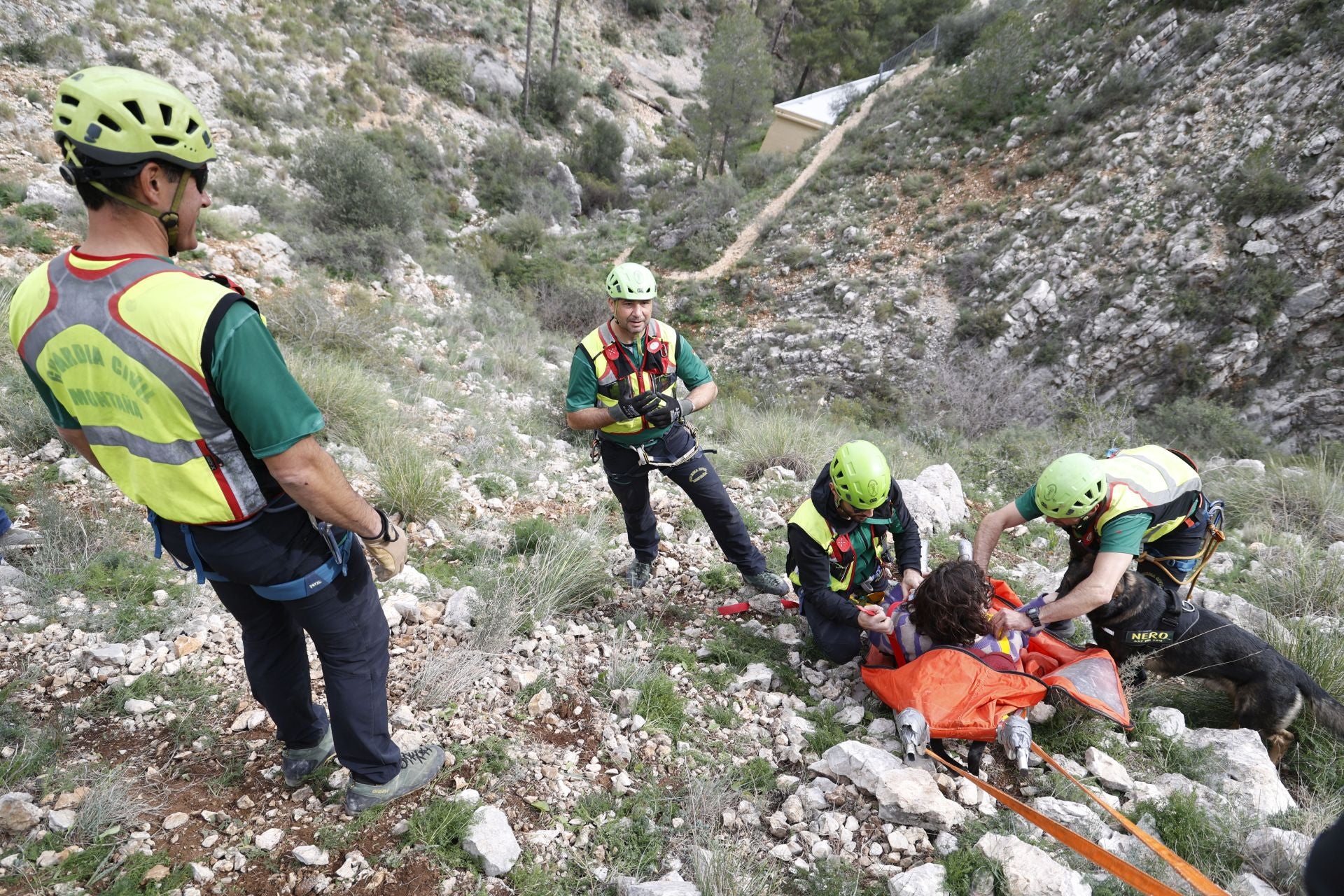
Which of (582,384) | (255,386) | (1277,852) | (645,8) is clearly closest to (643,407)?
(582,384)

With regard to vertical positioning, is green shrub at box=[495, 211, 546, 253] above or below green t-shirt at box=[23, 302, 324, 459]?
below

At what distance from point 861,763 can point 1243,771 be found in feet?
5.29

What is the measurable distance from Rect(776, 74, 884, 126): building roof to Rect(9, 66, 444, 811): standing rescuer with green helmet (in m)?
27.9

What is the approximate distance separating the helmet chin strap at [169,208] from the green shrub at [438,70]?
24.6m

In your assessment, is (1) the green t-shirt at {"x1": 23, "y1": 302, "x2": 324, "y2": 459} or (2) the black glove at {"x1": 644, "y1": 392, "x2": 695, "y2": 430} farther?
(2) the black glove at {"x1": 644, "y1": 392, "x2": 695, "y2": 430}

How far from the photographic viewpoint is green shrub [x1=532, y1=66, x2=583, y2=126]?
25.6m

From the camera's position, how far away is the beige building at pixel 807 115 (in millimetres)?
25656

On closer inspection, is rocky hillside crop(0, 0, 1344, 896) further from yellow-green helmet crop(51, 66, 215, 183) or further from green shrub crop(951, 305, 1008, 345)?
yellow-green helmet crop(51, 66, 215, 183)

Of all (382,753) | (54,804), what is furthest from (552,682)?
(54,804)

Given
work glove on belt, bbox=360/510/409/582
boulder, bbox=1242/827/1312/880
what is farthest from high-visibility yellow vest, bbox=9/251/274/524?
boulder, bbox=1242/827/1312/880

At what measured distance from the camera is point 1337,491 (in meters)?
5.54

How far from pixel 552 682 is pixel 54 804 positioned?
67.7 inches

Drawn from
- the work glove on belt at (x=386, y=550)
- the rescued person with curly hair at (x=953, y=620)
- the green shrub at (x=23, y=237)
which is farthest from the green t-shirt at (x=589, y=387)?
the green shrub at (x=23, y=237)

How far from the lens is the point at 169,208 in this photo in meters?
1.46
